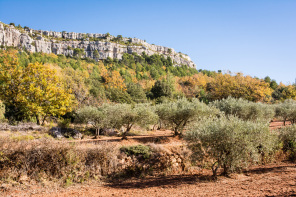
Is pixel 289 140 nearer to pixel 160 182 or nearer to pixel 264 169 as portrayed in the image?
pixel 264 169

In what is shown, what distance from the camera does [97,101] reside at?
36.8 meters

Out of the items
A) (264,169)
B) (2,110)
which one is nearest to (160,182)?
(264,169)

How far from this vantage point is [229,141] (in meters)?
11.0

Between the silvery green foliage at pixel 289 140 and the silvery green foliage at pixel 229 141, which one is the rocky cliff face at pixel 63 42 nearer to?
the silvery green foliage at pixel 229 141

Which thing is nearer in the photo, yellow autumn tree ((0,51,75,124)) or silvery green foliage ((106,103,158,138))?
silvery green foliage ((106,103,158,138))

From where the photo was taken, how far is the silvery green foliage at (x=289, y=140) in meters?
16.4

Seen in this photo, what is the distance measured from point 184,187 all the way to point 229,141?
3950mm

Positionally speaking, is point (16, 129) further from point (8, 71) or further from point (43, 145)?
point (43, 145)

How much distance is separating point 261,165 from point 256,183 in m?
5.75

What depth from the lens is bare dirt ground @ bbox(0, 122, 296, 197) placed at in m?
9.76

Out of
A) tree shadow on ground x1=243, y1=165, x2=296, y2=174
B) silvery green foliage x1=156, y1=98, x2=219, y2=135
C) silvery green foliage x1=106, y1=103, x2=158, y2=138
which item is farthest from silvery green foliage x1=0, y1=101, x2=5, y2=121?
tree shadow on ground x1=243, y1=165, x2=296, y2=174

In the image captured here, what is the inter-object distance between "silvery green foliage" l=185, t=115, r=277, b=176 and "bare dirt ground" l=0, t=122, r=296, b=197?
1.38m

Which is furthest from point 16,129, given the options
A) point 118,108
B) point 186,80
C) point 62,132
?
point 186,80

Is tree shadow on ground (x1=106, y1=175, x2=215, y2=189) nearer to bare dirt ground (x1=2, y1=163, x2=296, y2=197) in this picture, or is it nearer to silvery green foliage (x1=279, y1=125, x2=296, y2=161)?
bare dirt ground (x1=2, y1=163, x2=296, y2=197)
